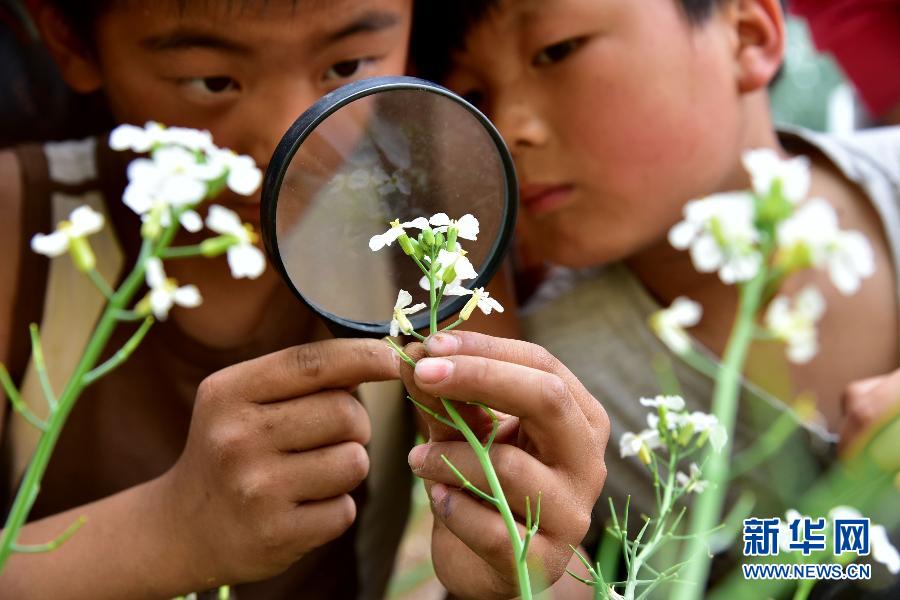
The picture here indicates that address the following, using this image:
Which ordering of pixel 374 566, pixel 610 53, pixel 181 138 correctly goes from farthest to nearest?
pixel 374 566 < pixel 610 53 < pixel 181 138

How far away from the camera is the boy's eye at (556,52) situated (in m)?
1.10

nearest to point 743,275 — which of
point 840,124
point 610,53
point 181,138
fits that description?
point 181,138

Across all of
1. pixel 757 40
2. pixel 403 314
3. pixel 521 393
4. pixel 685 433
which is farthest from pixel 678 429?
pixel 757 40

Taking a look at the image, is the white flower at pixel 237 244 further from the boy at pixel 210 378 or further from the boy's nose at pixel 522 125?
the boy's nose at pixel 522 125

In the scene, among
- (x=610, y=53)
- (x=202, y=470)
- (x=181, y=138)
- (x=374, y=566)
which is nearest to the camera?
(x=181, y=138)

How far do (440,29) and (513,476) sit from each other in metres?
0.66

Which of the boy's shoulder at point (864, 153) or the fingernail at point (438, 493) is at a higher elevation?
the fingernail at point (438, 493)

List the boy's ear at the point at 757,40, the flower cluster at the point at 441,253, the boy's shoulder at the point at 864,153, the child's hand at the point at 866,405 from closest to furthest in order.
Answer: the flower cluster at the point at 441,253 → the child's hand at the point at 866,405 → the boy's ear at the point at 757,40 → the boy's shoulder at the point at 864,153

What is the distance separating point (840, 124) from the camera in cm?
214

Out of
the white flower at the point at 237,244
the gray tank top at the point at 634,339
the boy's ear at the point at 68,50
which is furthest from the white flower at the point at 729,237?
the boy's ear at the point at 68,50

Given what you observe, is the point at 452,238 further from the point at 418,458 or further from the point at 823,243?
the point at 823,243

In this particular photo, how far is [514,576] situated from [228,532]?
254mm

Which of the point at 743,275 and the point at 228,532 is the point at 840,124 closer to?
the point at 743,275

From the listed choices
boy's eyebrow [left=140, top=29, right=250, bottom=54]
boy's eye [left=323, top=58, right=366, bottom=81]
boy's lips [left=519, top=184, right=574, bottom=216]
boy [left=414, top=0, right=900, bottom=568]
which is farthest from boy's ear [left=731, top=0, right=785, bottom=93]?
boy's eyebrow [left=140, top=29, right=250, bottom=54]
